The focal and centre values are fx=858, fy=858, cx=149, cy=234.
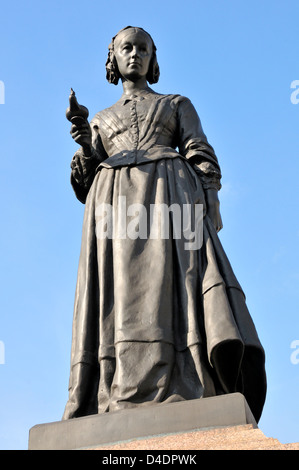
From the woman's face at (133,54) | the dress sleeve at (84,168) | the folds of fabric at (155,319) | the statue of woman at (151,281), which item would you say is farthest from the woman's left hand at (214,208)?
the woman's face at (133,54)

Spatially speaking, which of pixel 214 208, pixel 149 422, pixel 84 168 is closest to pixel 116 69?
pixel 84 168

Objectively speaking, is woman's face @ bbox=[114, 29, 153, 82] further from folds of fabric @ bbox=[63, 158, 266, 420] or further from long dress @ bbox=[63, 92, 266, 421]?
folds of fabric @ bbox=[63, 158, 266, 420]

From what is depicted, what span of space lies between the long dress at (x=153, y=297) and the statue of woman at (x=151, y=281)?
10 mm

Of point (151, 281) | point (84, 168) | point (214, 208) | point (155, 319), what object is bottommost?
point (155, 319)

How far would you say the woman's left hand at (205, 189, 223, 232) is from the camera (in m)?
9.01

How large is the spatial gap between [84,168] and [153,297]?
2.06m

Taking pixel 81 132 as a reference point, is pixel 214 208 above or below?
below

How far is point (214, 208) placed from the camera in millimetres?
9047

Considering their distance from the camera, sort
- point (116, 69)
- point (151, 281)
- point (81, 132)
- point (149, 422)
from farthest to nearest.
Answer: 1. point (116, 69)
2. point (81, 132)
3. point (151, 281)
4. point (149, 422)

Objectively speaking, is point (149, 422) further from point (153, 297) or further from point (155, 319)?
point (153, 297)

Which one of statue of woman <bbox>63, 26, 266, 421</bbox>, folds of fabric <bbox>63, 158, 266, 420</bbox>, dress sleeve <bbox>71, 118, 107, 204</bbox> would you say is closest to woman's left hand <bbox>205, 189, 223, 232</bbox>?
statue of woman <bbox>63, 26, 266, 421</bbox>

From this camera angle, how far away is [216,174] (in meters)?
9.30
